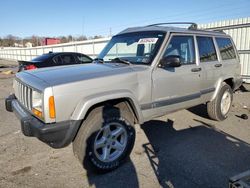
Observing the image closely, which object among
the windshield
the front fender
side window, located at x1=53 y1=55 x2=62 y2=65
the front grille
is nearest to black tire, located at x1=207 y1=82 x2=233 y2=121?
the windshield

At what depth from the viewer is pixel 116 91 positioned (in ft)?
11.5

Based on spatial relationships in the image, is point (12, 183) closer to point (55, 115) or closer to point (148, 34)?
point (55, 115)

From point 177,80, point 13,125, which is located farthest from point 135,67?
point 13,125

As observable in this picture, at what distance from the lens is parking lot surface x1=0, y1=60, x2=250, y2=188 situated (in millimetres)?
3375

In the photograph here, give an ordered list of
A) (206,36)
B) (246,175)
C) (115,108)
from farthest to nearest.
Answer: (206,36)
(115,108)
(246,175)

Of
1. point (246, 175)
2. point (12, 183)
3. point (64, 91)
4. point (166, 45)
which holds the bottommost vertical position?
point (12, 183)

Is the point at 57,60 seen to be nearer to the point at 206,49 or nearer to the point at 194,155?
the point at 206,49

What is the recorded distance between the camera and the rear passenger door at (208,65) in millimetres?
5086

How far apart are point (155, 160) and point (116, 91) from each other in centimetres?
136

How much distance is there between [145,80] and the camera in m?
3.88

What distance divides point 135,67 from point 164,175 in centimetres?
171

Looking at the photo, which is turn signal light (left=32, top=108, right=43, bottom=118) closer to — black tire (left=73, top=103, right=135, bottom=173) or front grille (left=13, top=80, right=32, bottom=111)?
front grille (left=13, top=80, right=32, bottom=111)

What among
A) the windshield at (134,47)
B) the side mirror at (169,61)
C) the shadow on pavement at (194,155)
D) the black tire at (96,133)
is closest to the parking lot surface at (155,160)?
the shadow on pavement at (194,155)

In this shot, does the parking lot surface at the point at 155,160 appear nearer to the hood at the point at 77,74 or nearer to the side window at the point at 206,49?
the hood at the point at 77,74
